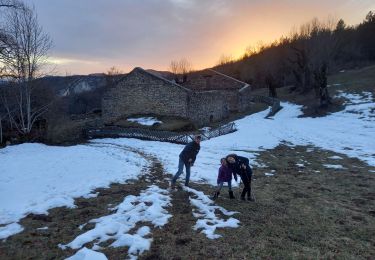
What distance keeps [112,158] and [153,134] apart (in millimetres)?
12224

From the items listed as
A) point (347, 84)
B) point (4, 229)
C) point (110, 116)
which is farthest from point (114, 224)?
point (347, 84)

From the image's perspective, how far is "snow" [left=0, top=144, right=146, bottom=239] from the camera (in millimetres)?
9695

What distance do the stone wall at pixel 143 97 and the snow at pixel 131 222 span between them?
1151 inches

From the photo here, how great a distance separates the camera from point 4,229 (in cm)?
813

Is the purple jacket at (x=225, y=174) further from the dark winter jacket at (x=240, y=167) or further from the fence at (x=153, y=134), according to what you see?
the fence at (x=153, y=134)

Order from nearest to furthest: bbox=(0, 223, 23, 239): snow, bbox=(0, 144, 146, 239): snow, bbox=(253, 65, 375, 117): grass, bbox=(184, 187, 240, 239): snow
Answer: bbox=(0, 223, 23, 239): snow → bbox=(184, 187, 240, 239): snow → bbox=(0, 144, 146, 239): snow → bbox=(253, 65, 375, 117): grass

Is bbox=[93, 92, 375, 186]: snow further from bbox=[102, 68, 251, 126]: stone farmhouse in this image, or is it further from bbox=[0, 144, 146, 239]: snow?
bbox=[102, 68, 251, 126]: stone farmhouse

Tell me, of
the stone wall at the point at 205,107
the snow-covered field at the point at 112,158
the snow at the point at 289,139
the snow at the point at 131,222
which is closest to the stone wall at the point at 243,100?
the stone wall at the point at 205,107

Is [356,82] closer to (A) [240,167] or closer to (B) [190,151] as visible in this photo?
(B) [190,151]

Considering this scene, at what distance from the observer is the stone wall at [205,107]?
40.7 metres

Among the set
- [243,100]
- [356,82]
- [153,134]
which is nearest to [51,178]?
[153,134]

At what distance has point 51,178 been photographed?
13.0 metres

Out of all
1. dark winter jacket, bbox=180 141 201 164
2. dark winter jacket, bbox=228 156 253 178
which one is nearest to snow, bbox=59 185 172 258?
dark winter jacket, bbox=180 141 201 164

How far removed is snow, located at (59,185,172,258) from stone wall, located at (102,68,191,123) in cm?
2923
